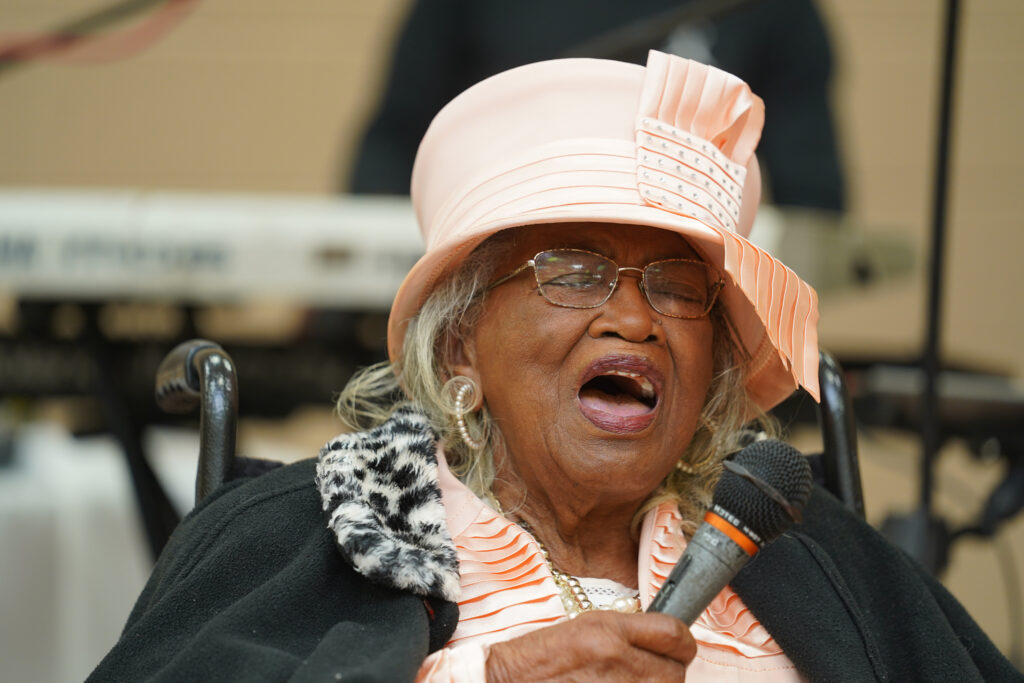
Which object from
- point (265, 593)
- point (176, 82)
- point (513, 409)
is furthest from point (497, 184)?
point (176, 82)

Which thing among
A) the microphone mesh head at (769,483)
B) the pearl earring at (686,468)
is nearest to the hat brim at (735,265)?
the microphone mesh head at (769,483)

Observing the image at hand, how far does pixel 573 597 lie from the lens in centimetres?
186

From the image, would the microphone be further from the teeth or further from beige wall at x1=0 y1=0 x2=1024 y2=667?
beige wall at x1=0 y1=0 x2=1024 y2=667

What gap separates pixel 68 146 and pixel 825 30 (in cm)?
375

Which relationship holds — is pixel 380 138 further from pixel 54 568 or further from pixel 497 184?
pixel 497 184

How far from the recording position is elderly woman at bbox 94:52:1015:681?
5.28 feet

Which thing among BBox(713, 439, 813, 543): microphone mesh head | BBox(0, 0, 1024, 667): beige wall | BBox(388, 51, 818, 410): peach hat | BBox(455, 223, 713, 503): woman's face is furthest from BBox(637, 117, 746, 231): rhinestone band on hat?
BBox(0, 0, 1024, 667): beige wall

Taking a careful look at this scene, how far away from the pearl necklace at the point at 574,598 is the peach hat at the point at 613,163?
1.50 feet

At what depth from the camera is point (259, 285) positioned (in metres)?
3.28

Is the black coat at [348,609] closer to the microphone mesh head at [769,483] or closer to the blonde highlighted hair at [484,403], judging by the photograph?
the blonde highlighted hair at [484,403]

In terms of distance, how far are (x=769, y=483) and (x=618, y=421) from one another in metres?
0.43

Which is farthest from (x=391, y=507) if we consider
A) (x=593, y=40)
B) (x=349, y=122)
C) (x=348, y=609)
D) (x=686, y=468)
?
(x=349, y=122)

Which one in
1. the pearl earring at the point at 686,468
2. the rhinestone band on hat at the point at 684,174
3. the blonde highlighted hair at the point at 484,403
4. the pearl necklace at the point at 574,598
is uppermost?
the rhinestone band on hat at the point at 684,174

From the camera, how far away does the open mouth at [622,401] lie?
177cm
